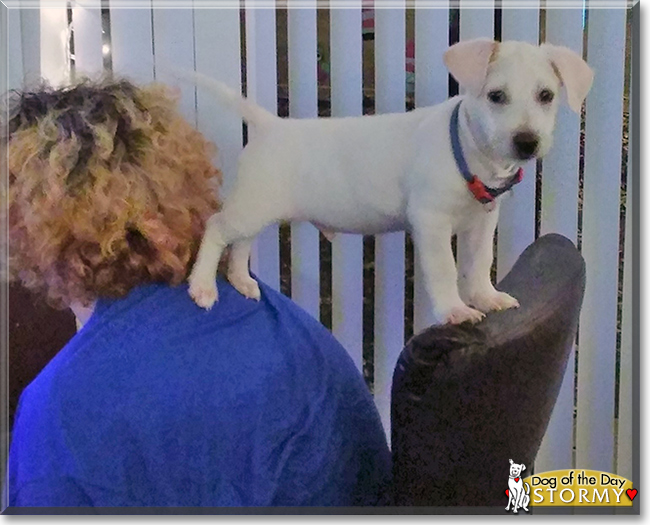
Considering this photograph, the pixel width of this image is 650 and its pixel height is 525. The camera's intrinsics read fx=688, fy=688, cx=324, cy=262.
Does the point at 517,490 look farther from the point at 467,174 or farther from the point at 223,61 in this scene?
the point at 223,61

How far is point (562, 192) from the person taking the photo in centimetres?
97

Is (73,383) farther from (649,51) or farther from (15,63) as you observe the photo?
(649,51)

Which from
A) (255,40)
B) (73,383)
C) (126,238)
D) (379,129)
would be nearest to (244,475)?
(73,383)

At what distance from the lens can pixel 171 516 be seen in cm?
82

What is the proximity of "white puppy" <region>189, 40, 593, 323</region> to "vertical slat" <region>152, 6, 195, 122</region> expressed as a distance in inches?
4.4

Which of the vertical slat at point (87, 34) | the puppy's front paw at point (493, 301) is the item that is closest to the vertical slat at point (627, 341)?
the puppy's front paw at point (493, 301)

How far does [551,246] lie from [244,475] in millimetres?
507

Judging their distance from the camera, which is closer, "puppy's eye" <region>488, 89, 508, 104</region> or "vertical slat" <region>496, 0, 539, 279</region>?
"puppy's eye" <region>488, 89, 508, 104</region>

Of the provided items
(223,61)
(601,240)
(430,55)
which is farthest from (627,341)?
(223,61)

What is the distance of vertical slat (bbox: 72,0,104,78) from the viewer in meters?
1.01

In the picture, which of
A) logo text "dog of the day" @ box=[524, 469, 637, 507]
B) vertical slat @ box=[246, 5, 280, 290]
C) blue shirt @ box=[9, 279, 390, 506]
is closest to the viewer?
blue shirt @ box=[9, 279, 390, 506]

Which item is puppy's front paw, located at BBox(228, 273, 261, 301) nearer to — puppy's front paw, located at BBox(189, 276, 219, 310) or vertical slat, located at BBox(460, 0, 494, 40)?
puppy's front paw, located at BBox(189, 276, 219, 310)

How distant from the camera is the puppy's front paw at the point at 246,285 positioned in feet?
2.91

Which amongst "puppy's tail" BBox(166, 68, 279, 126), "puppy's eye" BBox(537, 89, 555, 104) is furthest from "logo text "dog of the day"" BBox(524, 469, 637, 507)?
"puppy's tail" BBox(166, 68, 279, 126)
